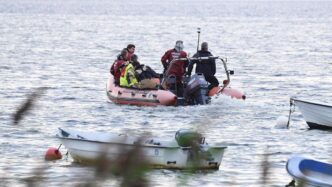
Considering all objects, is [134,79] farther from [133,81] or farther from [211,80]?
[211,80]

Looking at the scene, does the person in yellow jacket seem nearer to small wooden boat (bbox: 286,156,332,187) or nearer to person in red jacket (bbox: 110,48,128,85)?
person in red jacket (bbox: 110,48,128,85)

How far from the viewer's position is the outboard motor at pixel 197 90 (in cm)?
2334

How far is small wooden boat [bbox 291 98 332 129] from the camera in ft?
66.6

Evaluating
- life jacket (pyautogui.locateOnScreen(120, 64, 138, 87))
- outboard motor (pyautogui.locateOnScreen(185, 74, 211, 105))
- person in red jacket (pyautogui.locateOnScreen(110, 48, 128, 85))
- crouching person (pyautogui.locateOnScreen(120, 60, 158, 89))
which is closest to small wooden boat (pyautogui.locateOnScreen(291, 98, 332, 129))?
outboard motor (pyautogui.locateOnScreen(185, 74, 211, 105))

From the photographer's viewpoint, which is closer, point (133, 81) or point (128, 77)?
point (128, 77)

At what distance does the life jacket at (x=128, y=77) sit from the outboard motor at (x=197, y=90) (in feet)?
3.94

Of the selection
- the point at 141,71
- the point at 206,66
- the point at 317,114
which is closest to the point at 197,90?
the point at 206,66

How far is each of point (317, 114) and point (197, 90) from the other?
3.70 m

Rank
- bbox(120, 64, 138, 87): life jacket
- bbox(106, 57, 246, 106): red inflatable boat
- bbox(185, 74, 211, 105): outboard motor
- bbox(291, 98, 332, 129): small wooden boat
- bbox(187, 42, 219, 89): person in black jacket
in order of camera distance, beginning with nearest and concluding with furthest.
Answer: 1. bbox(291, 98, 332, 129): small wooden boat
2. bbox(185, 74, 211, 105): outboard motor
3. bbox(106, 57, 246, 106): red inflatable boat
4. bbox(120, 64, 138, 87): life jacket
5. bbox(187, 42, 219, 89): person in black jacket

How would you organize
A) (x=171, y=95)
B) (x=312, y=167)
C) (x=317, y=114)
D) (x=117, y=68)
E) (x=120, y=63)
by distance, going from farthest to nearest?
1. (x=117, y=68)
2. (x=120, y=63)
3. (x=171, y=95)
4. (x=317, y=114)
5. (x=312, y=167)

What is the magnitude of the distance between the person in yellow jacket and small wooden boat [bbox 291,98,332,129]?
4100 millimetres

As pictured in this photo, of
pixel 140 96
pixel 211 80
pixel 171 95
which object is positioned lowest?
pixel 140 96

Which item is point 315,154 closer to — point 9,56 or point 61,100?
point 61,100

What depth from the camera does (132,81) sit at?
24.0m
